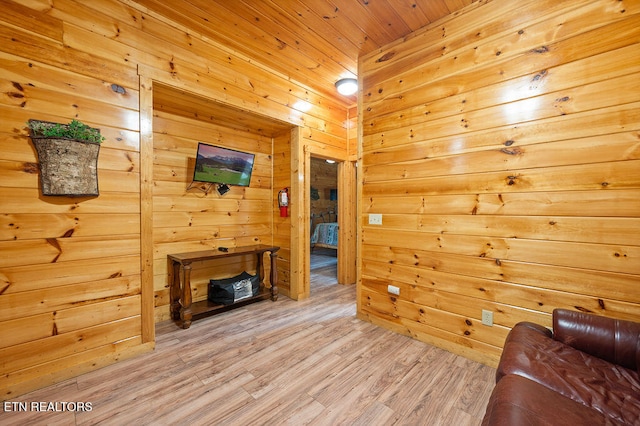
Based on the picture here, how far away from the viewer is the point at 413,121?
260 centimetres

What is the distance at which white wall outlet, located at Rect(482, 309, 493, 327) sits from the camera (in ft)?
6.97

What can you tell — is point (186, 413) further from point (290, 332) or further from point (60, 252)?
point (60, 252)

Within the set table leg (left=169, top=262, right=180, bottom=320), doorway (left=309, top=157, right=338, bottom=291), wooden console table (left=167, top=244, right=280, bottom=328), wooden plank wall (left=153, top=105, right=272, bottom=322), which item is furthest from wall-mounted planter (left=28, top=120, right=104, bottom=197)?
doorway (left=309, top=157, right=338, bottom=291)

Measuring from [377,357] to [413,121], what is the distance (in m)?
2.21

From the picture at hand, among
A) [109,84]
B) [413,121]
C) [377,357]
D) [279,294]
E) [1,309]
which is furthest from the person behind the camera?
[279,294]

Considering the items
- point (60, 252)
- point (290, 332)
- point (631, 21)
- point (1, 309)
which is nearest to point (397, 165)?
point (631, 21)

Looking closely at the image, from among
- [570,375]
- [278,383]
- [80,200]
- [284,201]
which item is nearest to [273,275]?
[284,201]

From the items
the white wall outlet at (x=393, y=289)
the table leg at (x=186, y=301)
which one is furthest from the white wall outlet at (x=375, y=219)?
the table leg at (x=186, y=301)

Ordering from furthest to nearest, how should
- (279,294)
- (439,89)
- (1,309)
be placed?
(279,294)
(439,89)
(1,309)

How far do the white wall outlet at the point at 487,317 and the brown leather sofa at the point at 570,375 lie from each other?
0.51 metres

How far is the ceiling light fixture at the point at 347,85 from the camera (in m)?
3.43

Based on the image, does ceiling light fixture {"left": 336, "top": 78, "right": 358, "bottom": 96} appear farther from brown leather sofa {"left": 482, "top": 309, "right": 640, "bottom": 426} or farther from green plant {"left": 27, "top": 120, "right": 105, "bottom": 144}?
brown leather sofa {"left": 482, "top": 309, "right": 640, "bottom": 426}

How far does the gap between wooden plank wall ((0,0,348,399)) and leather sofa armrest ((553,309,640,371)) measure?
2996 mm

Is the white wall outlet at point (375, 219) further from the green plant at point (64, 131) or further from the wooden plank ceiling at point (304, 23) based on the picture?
the green plant at point (64, 131)
